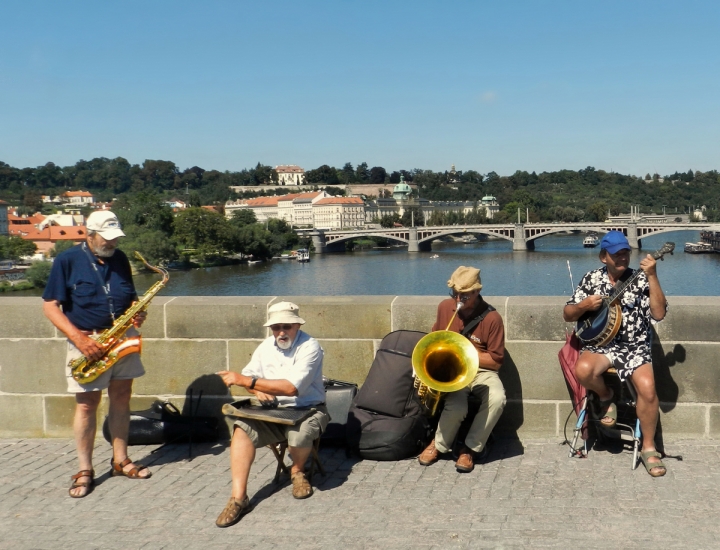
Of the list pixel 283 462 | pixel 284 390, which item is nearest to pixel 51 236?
pixel 283 462

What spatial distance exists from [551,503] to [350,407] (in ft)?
4.37

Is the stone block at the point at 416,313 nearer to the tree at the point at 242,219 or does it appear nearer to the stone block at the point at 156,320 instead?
the stone block at the point at 156,320

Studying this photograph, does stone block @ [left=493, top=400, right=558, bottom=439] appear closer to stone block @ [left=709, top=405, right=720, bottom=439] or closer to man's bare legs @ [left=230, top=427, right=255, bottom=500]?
stone block @ [left=709, top=405, right=720, bottom=439]

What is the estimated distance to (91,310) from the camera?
4.52 metres

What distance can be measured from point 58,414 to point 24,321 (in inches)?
23.6

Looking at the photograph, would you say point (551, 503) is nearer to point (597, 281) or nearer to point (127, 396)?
point (597, 281)

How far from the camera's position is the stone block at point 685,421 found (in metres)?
4.94

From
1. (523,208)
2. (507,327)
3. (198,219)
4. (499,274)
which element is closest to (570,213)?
(523,208)

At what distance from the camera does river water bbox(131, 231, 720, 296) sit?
44.7 meters

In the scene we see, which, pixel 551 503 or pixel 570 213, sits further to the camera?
pixel 570 213

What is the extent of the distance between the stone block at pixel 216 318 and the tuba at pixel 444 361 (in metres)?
1.17

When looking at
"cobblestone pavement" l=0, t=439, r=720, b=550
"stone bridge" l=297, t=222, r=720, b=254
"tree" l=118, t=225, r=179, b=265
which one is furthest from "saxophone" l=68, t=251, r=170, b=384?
"stone bridge" l=297, t=222, r=720, b=254

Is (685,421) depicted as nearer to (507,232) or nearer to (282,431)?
(282,431)

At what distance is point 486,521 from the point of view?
3787 millimetres
